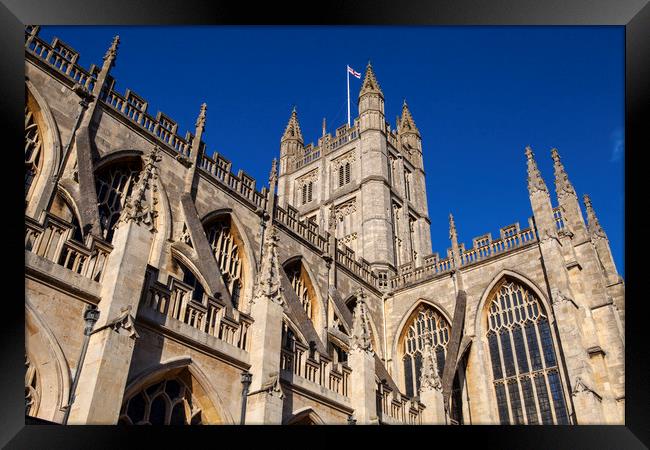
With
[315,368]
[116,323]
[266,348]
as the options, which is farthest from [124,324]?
[315,368]

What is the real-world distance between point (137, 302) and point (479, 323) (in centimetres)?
1469

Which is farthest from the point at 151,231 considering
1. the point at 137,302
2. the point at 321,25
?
the point at 321,25

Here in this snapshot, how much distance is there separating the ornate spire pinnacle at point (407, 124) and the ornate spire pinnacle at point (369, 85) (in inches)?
165

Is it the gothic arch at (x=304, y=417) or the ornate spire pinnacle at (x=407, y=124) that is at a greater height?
the ornate spire pinnacle at (x=407, y=124)

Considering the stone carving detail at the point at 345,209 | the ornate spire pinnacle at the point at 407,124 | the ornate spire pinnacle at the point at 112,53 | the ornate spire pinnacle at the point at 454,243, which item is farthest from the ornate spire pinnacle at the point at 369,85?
the ornate spire pinnacle at the point at 112,53

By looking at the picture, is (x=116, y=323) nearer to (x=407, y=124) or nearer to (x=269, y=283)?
(x=269, y=283)

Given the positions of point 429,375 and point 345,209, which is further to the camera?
point 345,209

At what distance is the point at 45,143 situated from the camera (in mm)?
13047

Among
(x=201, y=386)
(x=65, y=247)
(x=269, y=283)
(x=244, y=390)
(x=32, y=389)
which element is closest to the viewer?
(x=32, y=389)

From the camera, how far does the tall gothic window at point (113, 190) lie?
14.0m

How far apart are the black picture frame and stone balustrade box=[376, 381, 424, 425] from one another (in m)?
9.01

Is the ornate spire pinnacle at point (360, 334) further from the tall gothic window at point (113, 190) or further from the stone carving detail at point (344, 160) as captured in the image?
the stone carving detail at point (344, 160)

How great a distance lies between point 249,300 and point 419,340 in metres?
8.53
